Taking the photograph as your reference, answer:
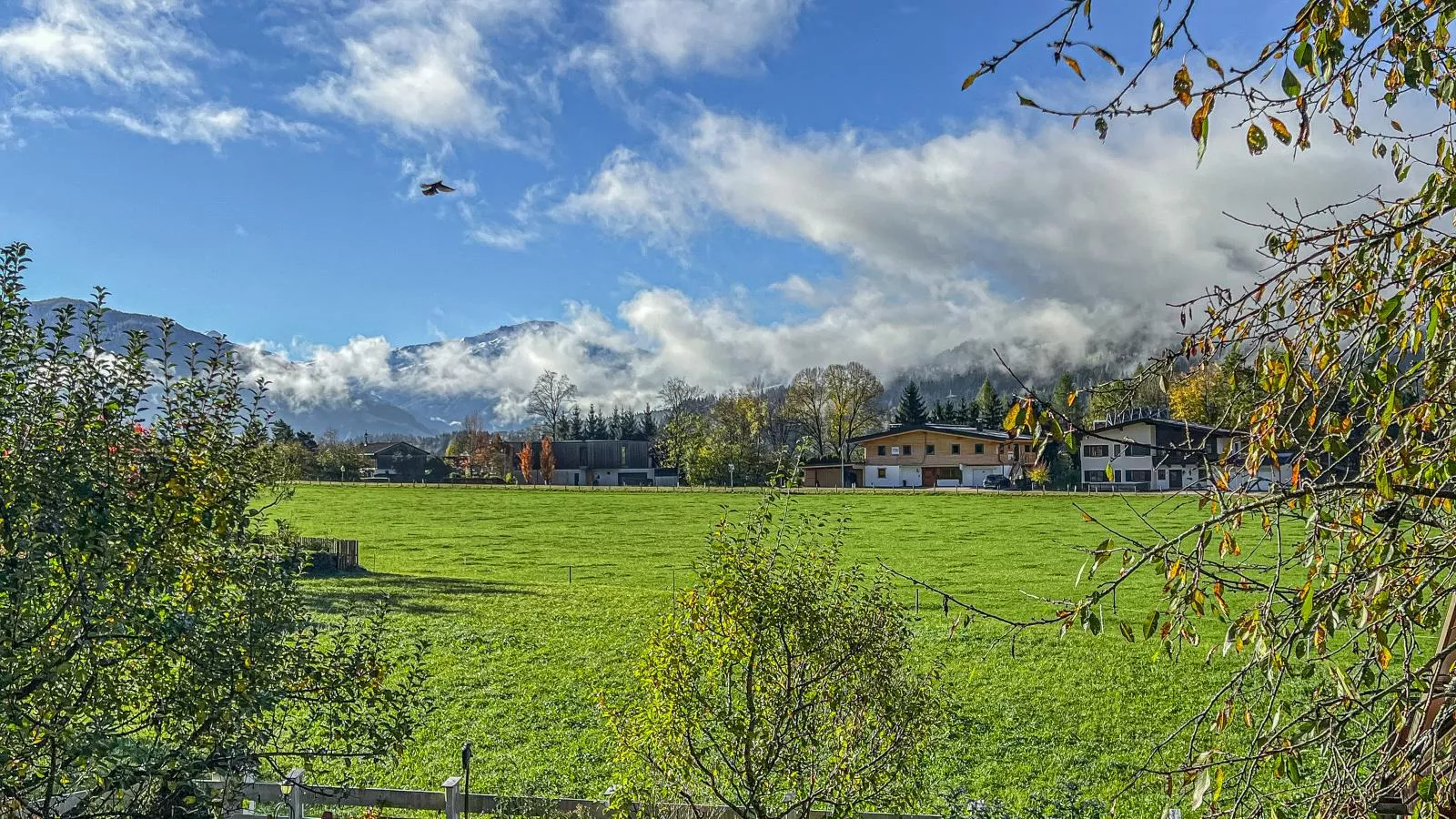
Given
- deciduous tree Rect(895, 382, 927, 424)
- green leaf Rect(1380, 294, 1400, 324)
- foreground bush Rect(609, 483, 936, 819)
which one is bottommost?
foreground bush Rect(609, 483, 936, 819)

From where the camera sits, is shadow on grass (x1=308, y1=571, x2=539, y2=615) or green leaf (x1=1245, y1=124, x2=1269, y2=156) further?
shadow on grass (x1=308, y1=571, x2=539, y2=615)

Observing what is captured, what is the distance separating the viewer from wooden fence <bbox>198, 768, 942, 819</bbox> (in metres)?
8.40

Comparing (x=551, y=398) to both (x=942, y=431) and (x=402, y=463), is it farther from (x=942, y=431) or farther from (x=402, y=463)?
(x=942, y=431)

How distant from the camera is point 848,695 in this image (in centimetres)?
761

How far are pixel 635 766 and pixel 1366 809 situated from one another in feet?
19.8

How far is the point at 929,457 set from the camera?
82875 mm

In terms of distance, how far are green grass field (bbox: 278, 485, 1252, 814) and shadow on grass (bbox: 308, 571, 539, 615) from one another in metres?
0.10

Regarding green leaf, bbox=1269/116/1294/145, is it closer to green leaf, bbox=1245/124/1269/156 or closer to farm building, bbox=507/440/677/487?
green leaf, bbox=1245/124/1269/156

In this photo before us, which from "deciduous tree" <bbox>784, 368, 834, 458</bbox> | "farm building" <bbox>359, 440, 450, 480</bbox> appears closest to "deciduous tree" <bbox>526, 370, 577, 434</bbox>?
"farm building" <bbox>359, 440, 450, 480</bbox>

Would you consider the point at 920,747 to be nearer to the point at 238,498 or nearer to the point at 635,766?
the point at 635,766

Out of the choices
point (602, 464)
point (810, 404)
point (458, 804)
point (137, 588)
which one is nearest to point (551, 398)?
point (602, 464)

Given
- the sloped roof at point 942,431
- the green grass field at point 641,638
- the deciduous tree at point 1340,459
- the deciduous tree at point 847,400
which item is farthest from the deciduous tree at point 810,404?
the deciduous tree at point 1340,459

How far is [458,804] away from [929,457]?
250 ft

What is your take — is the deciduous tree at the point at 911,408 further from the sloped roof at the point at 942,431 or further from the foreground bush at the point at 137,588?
the foreground bush at the point at 137,588
